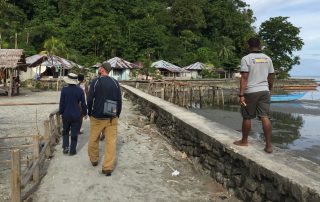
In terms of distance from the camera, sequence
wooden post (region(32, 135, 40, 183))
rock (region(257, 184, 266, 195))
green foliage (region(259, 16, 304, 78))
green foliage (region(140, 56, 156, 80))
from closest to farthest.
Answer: rock (region(257, 184, 266, 195)) < wooden post (region(32, 135, 40, 183)) < green foliage (region(140, 56, 156, 80)) < green foliage (region(259, 16, 304, 78))

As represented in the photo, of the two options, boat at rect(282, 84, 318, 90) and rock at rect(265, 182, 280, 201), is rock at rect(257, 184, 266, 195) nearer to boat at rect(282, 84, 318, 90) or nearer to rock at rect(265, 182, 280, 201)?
rock at rect(265, 182, 280, 201)

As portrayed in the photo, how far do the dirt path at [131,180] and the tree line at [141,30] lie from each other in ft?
115

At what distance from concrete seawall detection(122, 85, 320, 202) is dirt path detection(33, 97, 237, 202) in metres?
0.27

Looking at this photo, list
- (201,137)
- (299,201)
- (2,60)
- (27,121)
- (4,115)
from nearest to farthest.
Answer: (299,201), (201,137), (27,121), (4,115), (2,60)

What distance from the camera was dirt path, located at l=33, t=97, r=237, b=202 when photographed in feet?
16.8

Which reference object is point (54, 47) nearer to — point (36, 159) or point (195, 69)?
point (195, 69)

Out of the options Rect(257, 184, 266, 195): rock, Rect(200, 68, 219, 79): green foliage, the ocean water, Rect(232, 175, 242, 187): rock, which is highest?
Rect(200, 68, 219, 79): green foliage

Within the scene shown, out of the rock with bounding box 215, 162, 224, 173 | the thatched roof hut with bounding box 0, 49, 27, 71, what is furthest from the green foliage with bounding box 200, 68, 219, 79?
the rock with bounding box 215, 162, 224, 173

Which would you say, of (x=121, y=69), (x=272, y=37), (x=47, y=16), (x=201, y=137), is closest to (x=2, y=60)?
(x=201, y=137)

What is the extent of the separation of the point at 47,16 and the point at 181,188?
61.9 meters

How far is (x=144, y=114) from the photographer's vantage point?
1395cm

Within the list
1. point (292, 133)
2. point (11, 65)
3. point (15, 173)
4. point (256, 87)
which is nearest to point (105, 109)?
point (15, 173)

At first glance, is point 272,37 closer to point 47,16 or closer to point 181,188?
point 47,16

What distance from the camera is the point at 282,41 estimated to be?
71500mm
